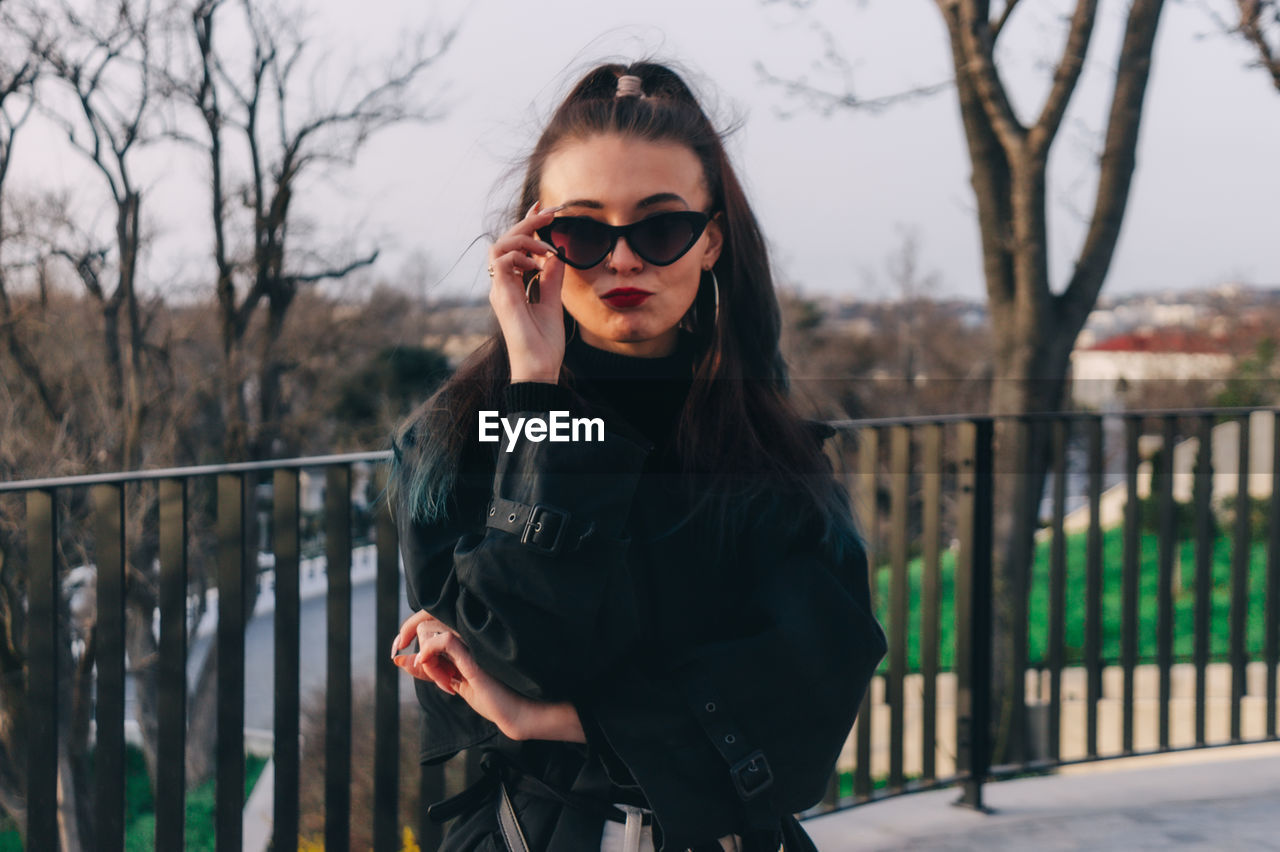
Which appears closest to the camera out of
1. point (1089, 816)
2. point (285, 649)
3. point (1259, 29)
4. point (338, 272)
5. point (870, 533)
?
point (285, 649)

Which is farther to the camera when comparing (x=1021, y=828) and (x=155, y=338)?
(x=155, y=338)

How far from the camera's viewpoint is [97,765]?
2.26 m

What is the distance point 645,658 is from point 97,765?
58.2 inches

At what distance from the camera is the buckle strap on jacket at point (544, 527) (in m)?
1.19

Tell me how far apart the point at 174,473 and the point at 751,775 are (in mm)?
1412

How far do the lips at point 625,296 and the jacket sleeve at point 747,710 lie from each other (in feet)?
1.22

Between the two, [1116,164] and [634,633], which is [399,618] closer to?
[634,633]

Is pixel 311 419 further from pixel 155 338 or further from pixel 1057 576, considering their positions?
pixel 1057 576

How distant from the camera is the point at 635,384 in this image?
4.86 ft

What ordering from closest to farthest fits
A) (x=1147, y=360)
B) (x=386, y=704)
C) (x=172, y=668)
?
(x=172, y=668) < (x=386, y=704) < (x=1147, y=360)

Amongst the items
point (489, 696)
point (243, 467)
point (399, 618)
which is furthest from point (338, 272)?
point (489, 696)

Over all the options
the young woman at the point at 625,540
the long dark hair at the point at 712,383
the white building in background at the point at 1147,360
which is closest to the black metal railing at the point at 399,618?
the long dark hair at the point at 712,383

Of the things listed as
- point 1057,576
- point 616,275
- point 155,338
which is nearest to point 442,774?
point 616,275

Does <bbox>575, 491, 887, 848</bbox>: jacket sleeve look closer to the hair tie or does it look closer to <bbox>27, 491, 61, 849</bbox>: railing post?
the hair tie
